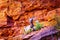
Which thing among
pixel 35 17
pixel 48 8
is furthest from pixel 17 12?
pixel 48 8

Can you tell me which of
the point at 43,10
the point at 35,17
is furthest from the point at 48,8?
the point at 35,17

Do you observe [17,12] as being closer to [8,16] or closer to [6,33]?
[8,16]

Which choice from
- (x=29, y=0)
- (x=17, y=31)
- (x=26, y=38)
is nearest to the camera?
(x=26, y=38)

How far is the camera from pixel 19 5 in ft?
12.7

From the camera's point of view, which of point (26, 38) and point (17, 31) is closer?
point (26, 38)

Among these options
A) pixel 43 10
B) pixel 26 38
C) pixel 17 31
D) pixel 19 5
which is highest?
pixel 19 5

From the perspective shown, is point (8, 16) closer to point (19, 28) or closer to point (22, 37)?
point (19, 28)

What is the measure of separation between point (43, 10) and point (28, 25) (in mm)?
487

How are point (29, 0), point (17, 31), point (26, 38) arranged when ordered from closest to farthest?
point (26, 38) → point (17, 31) → point (29, 0)

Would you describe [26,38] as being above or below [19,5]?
below

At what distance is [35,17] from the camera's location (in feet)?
12.3

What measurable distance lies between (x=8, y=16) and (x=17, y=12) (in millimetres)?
216

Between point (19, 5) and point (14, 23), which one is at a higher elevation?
point (19, 5)

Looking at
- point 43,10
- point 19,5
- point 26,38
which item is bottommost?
point 26,38
